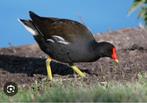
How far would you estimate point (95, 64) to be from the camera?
13.1m

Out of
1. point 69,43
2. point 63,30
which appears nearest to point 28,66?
point 63,30

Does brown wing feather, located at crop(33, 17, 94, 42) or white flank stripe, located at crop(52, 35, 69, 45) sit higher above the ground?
brown wing feather, located at crop(33, 17, 94, 42)

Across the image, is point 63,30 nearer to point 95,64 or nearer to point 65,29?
point 65,29

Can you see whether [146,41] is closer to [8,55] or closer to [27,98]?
[8,55]

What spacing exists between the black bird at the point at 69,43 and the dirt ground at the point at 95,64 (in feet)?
1.29

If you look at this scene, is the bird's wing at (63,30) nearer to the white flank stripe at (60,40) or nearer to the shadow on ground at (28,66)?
the white flank stripe at (60,40)

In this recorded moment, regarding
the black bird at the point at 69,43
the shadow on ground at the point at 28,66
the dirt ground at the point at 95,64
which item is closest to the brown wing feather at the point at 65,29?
the black bird at the point at 69,43

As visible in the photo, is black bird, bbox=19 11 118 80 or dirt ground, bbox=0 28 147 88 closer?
black bird, bbox=19 11 118 80

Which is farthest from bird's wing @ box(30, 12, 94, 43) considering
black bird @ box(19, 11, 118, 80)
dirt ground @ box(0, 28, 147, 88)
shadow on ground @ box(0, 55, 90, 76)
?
shadow on ground @ box(0, 55, 90, 76)

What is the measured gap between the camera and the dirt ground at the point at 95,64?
11.3 meters

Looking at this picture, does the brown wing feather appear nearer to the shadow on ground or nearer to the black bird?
the black bird

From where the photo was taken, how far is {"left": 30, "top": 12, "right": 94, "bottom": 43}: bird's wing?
10906 mm

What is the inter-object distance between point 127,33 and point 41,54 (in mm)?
3341

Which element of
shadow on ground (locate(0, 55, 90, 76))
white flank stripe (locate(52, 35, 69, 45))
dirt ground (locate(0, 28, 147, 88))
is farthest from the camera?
shadow on ground (locate(0, 55, 90, 76))
